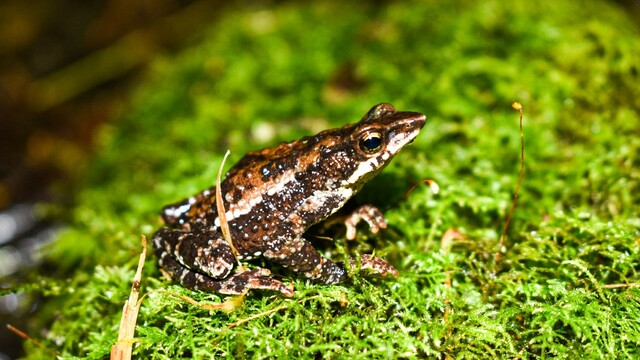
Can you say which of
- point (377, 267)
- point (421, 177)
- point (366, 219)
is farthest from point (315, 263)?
point (421, 177)

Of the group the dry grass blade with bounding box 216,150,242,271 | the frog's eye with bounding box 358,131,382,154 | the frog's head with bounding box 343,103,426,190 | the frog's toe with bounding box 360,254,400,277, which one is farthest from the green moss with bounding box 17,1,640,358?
the frog's eye with bounding box 358,131,382,154

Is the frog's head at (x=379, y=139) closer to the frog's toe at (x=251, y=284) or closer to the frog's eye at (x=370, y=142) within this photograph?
the frog's eye at (x=370, y=142)

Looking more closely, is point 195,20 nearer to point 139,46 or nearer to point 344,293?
point 139,46

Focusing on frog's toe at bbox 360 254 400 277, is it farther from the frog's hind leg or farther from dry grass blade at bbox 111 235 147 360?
dry grass blade at bbox 111 235 147 360

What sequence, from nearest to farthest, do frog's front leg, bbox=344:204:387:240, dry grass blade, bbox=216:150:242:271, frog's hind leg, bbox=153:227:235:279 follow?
frog's hind leg, bbox=153:227:235:279, dry grass blade, bbox=216:150:242:271, frog's front leg, bbox=344:204:387:240

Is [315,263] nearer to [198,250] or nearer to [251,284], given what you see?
[251,284]

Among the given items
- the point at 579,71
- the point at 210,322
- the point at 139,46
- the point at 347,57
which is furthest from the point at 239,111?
the point at 139,46

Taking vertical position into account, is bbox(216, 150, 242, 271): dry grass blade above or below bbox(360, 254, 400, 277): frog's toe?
above
